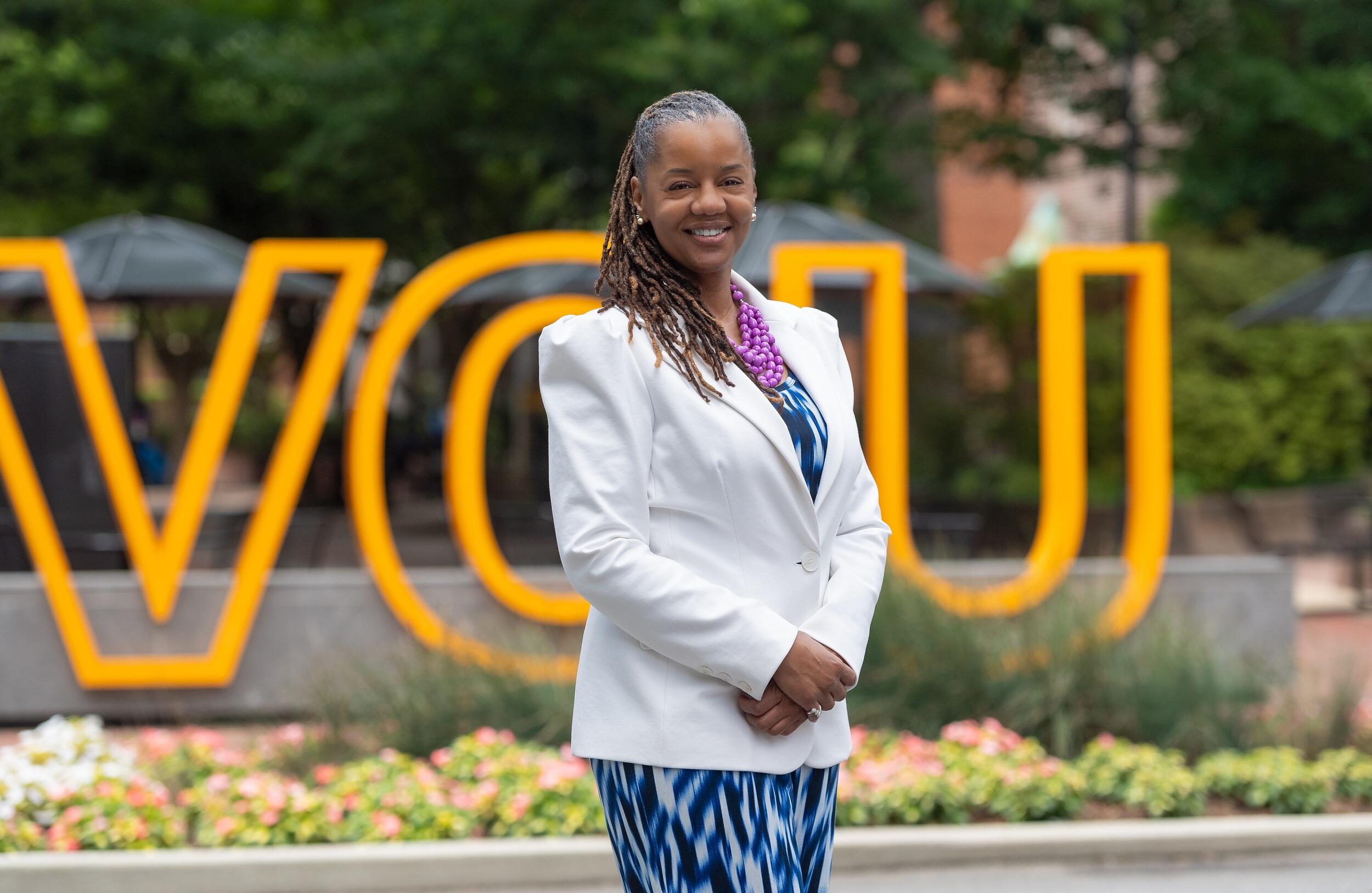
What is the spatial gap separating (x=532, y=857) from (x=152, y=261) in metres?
6.63

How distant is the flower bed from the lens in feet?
16.3

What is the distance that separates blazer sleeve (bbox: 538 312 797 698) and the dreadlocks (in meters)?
0.06

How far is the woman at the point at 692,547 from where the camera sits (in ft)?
6.68

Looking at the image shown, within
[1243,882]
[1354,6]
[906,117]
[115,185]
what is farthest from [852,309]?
[115,185]

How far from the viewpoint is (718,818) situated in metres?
2.08

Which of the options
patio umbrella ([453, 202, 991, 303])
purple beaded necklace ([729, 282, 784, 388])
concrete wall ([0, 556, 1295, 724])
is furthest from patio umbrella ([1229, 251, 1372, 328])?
purple beaded necklace ([729, 282, 784, 388])

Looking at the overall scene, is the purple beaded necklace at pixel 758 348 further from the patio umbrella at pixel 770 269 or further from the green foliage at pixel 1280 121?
the green foliage at pixel 1280 121

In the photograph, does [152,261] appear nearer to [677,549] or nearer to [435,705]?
[435,705]

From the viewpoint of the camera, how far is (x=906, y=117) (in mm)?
14742

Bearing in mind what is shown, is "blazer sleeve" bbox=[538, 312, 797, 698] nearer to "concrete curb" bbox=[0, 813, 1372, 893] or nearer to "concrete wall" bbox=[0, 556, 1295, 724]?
"concrete curb" bbox=[0, 813, 1372, 893]

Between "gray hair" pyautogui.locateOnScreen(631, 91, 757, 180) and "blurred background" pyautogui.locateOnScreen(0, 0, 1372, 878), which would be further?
"blurred background" pyautogui.locateOnScreen(0, 0, 1372, 878)

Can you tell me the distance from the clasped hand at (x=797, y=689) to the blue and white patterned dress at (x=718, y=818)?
0.09 m

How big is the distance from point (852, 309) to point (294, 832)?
317 inches

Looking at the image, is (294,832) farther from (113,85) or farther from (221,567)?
(113,85)
